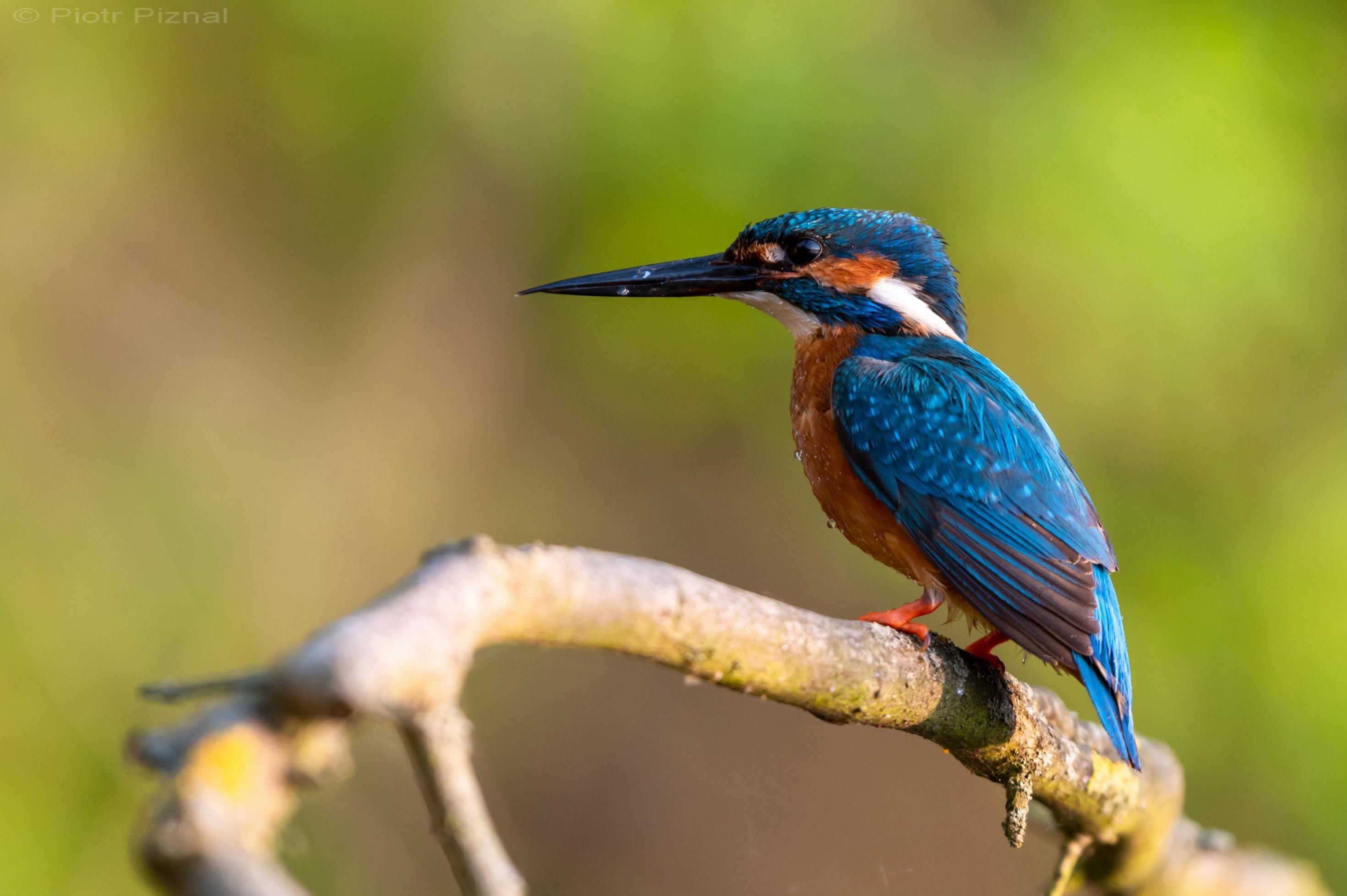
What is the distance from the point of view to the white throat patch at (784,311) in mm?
3055

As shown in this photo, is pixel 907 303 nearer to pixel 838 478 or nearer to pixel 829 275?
pixel 829 275

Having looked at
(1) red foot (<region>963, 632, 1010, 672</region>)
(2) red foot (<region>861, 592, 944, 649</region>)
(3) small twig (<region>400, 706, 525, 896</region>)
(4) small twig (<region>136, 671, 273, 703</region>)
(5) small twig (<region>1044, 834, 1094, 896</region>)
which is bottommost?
(5) small twig (<region>1044, 834, 1094, 896</region>)

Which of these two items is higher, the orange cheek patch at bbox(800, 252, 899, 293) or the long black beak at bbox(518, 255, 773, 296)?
the orange cheek patch at bbox(800, 252, 899, 293)

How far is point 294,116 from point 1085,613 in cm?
351

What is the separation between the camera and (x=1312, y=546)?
403cm

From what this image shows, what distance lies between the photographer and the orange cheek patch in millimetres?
2996

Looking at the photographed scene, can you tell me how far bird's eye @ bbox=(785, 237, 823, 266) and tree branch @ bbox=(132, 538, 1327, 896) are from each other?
1.18 meters

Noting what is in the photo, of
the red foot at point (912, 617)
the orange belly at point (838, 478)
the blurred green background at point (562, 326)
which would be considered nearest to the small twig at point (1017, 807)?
the red foot at point (912, 617)

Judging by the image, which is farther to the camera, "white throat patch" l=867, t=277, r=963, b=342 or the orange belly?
"white throat patch" l=867, t=277, r=963, b=342

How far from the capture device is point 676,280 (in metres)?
3.02

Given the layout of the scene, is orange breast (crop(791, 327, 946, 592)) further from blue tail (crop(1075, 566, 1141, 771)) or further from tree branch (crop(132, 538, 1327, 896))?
tree branch (crop(132, 538, 1327, 896))

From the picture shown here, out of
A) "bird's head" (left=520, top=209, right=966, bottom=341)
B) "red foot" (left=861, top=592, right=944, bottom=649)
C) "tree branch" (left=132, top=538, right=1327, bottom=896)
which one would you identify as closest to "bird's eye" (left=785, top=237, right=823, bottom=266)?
"bird's head" (left=520, top=209, right=966, bottom=341)

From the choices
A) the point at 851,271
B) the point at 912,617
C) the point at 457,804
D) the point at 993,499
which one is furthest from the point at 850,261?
the point at 457,804

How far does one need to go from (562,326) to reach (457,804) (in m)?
3.84
